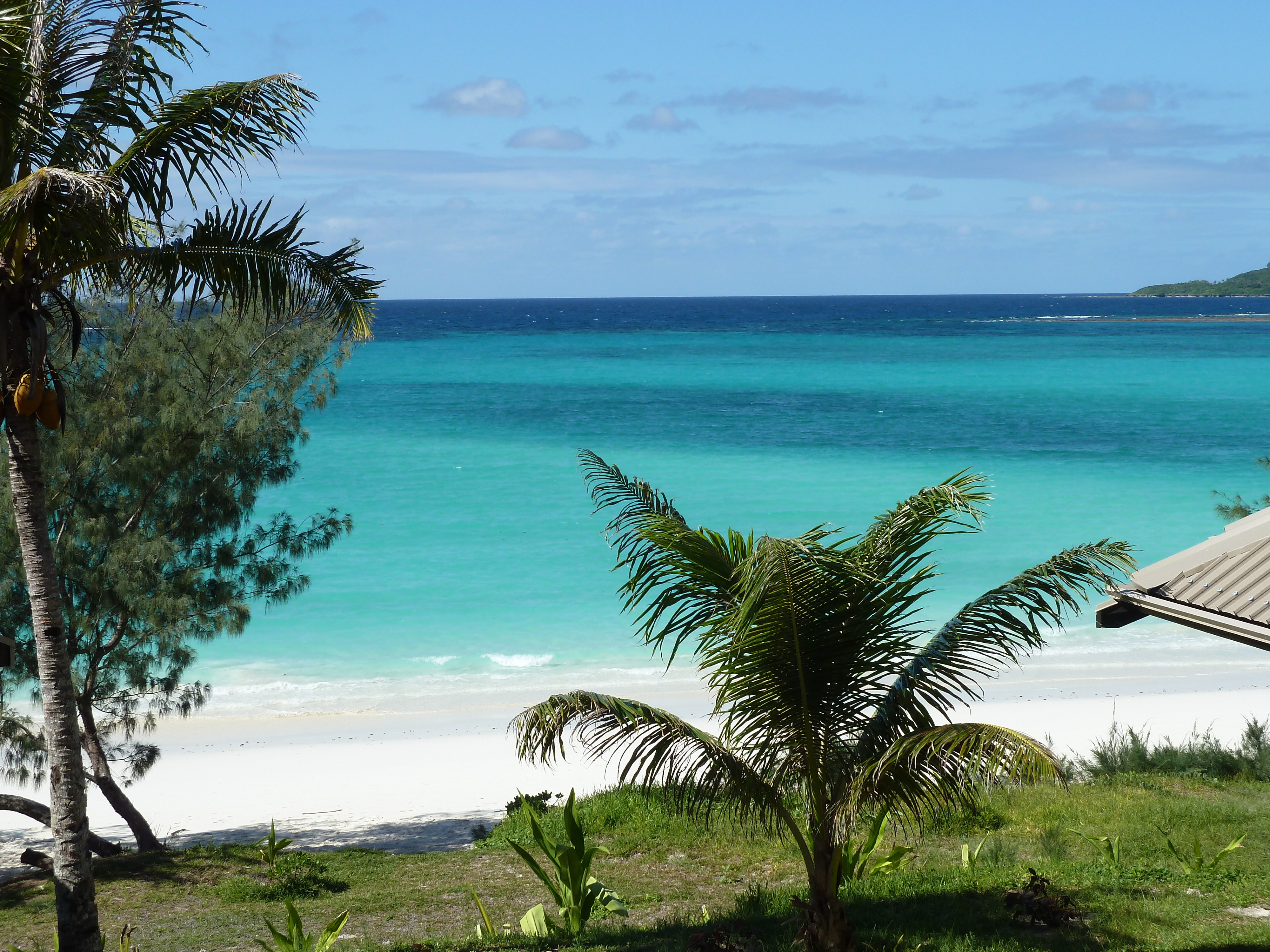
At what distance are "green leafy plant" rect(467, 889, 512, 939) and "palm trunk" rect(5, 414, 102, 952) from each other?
7.58 ft

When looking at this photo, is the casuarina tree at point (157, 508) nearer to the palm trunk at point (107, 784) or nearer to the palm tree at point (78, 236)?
the palm trunk at point (107, 784)

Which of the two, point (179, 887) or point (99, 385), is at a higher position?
point (99, 385)

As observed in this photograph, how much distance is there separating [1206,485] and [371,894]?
32351 millimetres

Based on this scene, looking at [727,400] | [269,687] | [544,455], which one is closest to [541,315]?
[727,400]

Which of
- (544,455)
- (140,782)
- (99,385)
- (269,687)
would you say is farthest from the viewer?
(544,455)

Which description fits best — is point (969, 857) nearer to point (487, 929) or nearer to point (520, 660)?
point (487, 929)

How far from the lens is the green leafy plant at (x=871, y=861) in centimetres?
779

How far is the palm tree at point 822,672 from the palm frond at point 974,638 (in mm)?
11

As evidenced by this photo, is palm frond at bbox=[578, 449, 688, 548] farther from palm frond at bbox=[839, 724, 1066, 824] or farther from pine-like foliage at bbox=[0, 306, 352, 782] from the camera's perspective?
pine-like foliage at bbox=[0, 306, 352, 782]

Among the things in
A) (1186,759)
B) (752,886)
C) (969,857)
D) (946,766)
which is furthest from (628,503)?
(1186,759)

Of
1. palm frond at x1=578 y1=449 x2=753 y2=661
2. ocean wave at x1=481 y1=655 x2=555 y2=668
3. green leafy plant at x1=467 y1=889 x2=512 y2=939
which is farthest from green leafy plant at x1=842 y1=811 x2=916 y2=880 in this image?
ocean wave at x1=481 y1=655 x2=555 y2=668

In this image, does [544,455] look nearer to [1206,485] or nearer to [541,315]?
[1206,485]

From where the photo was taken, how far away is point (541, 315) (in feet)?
516

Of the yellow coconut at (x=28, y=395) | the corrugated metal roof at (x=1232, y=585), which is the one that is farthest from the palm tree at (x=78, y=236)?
the corrugated metal roof at (x=1232, y=585)
